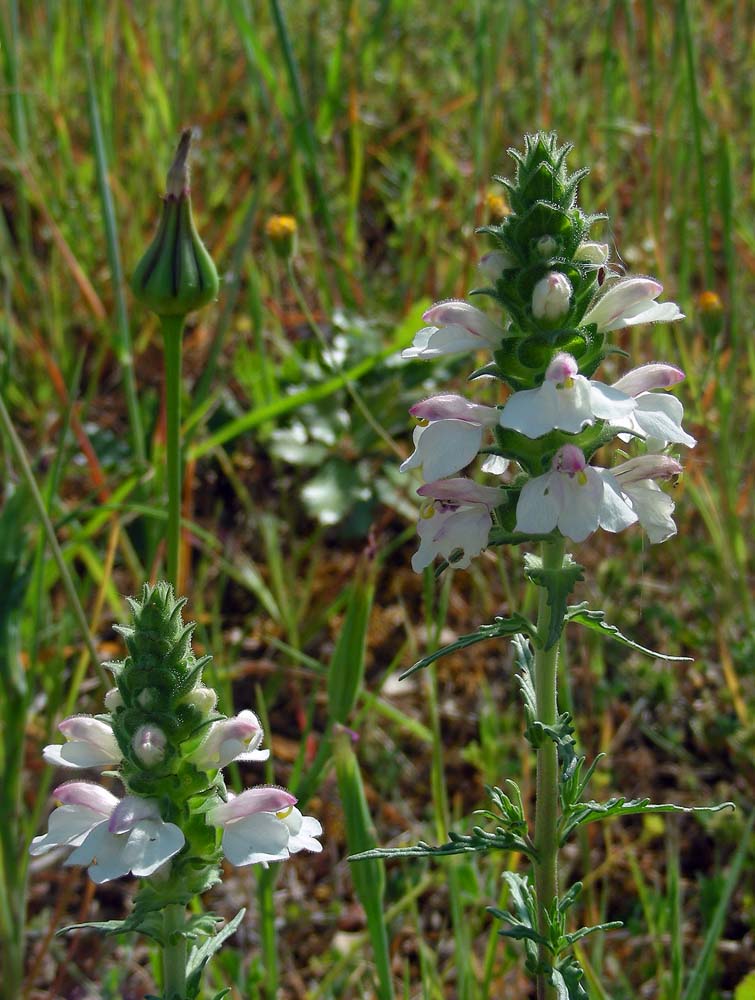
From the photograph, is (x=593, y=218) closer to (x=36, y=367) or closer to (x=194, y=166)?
(x=36, y=367)

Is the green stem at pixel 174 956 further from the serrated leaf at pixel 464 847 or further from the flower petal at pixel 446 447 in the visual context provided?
the flower petal at pixel 446 447

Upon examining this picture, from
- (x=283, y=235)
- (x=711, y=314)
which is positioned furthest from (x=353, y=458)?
(x=711, y=314)

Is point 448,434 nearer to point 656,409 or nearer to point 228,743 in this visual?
point 656,409

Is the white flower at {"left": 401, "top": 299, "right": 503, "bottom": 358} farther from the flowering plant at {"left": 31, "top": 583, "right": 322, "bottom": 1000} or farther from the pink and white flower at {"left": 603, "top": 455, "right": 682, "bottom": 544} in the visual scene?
the flowering plant at {"left": 31, "top": 583, "right": 322, "bottom": 1000}

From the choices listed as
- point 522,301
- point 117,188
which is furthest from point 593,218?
point 117,188

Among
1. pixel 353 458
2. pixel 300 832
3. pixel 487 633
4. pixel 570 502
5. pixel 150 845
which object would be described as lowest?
pixel 353 458
